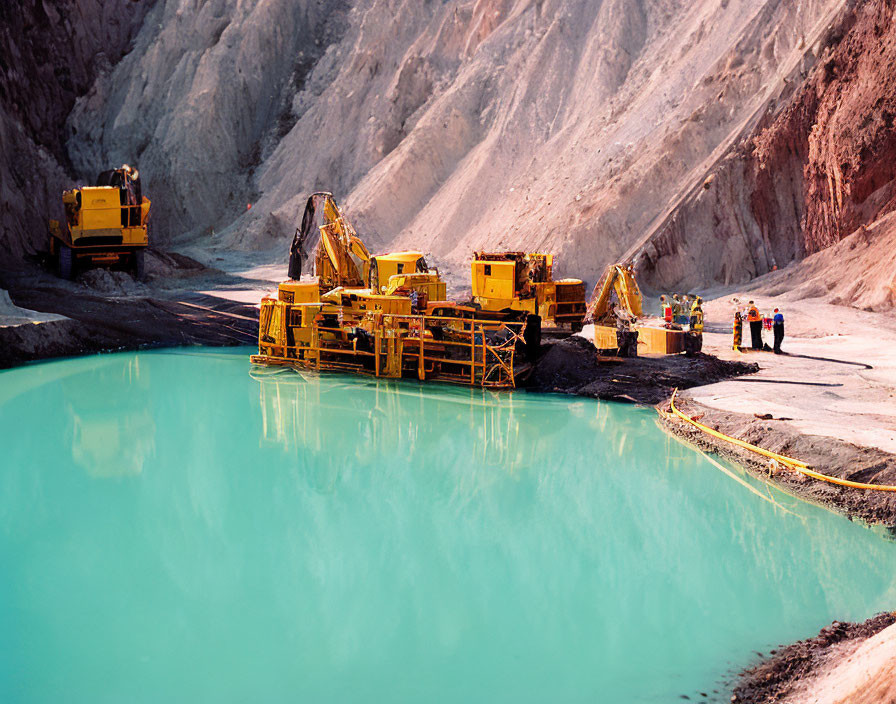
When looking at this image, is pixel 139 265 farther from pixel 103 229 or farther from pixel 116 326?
pixel 116 326

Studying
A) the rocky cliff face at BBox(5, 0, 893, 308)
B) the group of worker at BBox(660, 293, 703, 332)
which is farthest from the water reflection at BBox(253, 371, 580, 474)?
the rocky cliff face at BBox(5, 0, 893, 308)

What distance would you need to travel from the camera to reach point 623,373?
1758cm

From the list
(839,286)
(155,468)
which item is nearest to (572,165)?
(839,286)

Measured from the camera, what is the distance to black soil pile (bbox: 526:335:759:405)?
1689cm

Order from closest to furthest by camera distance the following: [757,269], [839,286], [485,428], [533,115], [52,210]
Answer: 1. [485,428]
2. [839,286]
3. [757,269]
4. [533,115]
5. [52,210]

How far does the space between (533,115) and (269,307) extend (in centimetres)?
1806

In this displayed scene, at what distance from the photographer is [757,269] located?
84.7 feet

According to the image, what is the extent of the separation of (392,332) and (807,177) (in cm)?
1383

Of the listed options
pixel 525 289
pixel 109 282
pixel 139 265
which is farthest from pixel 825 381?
pixel 139 265

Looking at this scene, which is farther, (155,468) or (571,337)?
(571,337)

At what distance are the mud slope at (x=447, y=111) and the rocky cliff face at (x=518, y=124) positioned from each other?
3.6 inches

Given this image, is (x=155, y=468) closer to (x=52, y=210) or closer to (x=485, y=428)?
(x=485, y=428)

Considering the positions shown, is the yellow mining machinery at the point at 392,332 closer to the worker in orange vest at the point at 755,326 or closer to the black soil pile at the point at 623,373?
the black soil pile at the point at 623,373

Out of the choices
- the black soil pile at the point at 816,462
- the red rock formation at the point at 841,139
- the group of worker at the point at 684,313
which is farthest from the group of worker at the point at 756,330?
the red rock formation at the point at 841,139
